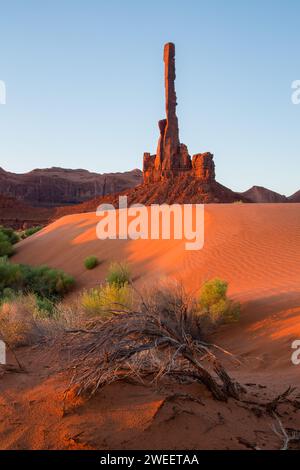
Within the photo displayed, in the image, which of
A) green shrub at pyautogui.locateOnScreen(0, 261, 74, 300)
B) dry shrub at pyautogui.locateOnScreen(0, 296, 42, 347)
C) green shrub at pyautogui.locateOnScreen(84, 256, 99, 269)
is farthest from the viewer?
→ green shrub at pyautogui.locateOnScreen(84, 256, 99, 269)

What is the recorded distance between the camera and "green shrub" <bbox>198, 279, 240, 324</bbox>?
8.98 metres

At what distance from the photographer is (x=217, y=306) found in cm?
910

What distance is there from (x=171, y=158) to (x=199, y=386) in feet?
178

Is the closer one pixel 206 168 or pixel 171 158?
pixel 206 168

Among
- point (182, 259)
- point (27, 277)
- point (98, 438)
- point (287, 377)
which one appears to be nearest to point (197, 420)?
point (98, 438)

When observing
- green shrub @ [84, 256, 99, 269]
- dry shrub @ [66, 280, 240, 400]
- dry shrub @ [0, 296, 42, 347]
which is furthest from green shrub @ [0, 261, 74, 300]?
dry shrub @ [66, 280, 240, 400]

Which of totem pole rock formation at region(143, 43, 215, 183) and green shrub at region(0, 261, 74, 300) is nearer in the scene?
green shrub at region(0, 261, 74, 300)

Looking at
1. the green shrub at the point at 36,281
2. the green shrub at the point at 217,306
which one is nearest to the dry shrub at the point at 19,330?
the green shrub at the point at 217,306

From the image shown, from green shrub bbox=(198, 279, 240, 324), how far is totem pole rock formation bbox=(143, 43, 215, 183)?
4270 cm

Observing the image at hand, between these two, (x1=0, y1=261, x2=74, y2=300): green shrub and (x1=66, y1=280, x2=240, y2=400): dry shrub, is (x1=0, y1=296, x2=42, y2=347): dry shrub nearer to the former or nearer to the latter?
(x1=66, y1=280, x2=240, y2=400): dry shrub

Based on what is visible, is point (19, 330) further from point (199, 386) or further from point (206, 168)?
point (206, 168)

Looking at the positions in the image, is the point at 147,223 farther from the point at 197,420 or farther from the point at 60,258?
the point at 197,420

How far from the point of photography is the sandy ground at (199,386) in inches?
147

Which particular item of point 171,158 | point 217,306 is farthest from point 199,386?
point 171,158
